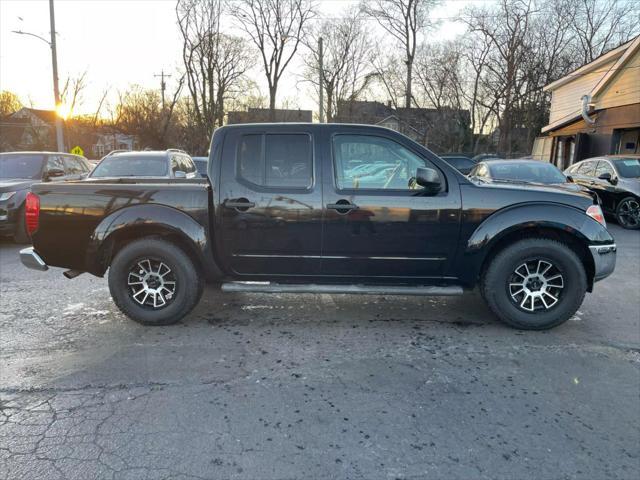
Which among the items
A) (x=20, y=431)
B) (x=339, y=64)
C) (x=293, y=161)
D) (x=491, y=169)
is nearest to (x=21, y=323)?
(x=20, y=431)

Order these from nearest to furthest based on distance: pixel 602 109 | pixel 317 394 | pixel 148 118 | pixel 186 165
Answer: pixel 317 394
pixel 186 165
pixel 602 109
pixel 148 118

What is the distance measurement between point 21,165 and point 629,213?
1346cm

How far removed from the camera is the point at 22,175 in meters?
9.17

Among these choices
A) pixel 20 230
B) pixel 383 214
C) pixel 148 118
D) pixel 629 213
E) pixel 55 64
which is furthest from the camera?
pixel 148 118

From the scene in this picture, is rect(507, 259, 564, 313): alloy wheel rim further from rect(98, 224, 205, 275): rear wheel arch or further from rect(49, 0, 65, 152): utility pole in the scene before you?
rect(49, 0, 65, 152): utility pole

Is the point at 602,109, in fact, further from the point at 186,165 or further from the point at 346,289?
the point at 346,289

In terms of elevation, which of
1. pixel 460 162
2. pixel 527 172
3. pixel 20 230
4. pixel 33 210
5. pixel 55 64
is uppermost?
pixel 55 64

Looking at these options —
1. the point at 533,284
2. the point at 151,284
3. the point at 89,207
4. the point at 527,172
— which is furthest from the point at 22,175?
the point at 527,172

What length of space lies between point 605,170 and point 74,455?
12403mm

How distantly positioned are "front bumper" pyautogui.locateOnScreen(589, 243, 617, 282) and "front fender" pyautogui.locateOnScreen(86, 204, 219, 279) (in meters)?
3.64

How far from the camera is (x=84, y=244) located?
437 centimetres

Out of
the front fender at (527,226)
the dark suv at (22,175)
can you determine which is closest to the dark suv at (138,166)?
the dark suv at (22,175)

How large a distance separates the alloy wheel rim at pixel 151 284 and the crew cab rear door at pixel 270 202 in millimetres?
626

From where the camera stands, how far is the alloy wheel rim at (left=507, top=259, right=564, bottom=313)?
169 inches
